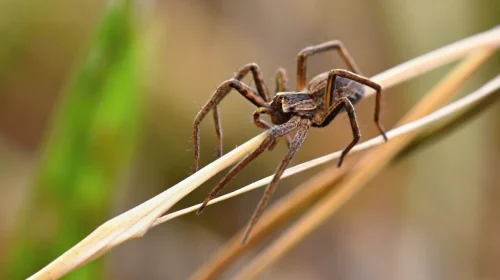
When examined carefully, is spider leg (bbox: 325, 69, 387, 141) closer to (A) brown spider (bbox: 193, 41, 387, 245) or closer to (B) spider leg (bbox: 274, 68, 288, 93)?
(A) brown spider (bbox: 193, 41, 387, 245)

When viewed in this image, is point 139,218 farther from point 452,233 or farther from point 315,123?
point 452,233

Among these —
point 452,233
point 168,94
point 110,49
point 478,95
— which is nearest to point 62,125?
point 110,49

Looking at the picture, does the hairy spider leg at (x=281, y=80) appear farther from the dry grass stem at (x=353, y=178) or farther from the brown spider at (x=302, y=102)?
the dry grass stem at (x=353, y=178)

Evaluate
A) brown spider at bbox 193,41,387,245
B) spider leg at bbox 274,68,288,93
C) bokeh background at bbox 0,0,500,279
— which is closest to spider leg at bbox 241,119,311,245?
brown spider at bbox 193,41,387,245

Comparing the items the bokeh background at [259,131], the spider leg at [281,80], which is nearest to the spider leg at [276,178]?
the spider leg at [281,80]

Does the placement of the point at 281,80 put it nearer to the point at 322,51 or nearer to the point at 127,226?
the point at 322,51

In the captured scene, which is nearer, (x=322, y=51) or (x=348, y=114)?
(x=348, y=114)

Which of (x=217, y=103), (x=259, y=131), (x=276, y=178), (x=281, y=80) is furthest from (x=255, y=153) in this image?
(x=259, y=131)
